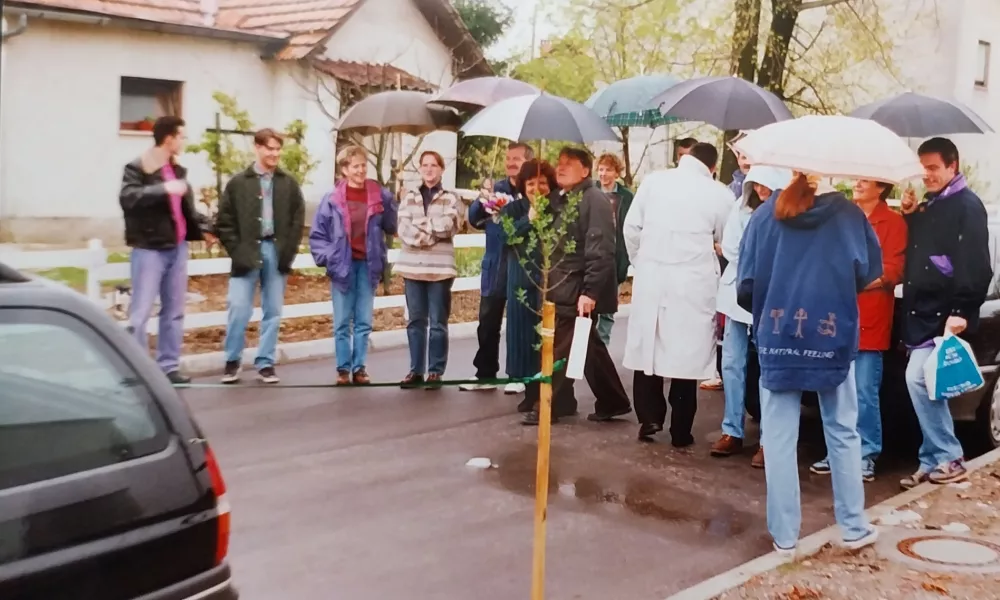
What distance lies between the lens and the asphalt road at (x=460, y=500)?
5227 millimetres

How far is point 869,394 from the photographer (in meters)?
6.80

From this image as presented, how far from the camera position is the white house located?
58.7ft

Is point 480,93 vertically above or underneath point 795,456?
above

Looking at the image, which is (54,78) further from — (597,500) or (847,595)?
(847,595)

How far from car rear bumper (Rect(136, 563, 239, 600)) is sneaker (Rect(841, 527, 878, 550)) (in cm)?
332

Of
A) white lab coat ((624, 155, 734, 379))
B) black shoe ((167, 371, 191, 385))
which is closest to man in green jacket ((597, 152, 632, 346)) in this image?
white lab coat ((624, 155, 734, 379))

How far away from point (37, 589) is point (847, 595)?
11.4 feet

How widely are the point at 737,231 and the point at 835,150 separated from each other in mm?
2089

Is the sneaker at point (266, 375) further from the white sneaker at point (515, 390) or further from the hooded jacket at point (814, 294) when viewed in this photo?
the hooded jacket at point (814, 294)

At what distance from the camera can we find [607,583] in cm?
520

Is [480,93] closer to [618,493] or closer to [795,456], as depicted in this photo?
[618,493]

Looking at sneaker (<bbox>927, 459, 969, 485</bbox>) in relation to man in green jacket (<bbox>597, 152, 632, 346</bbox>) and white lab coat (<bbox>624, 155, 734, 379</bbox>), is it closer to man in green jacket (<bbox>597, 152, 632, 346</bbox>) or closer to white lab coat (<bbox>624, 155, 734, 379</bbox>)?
white lab coat (<bbox>624, 155, 734, 379</bbox>)

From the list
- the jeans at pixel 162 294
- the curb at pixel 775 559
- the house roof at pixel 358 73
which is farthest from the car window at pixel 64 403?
the house roof at pixel 358 73

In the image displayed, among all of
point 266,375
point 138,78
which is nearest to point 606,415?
point 266,375
